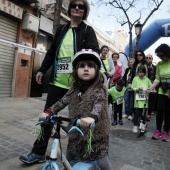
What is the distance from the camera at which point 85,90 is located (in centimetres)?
197

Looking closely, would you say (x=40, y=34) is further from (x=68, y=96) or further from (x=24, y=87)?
(x=68, y=96)

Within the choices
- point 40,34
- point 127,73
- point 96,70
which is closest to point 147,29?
point 40,34

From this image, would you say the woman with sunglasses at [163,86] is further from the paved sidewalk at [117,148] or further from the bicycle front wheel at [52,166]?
the bicycle front wheel at [52,166]

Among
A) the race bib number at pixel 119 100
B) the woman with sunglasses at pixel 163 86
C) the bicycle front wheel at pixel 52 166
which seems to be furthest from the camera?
the race bib number at pixel 119 100

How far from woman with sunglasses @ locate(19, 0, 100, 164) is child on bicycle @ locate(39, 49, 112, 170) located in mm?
678

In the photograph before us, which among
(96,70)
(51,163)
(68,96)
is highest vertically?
(96,70)

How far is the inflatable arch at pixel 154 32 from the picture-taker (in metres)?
12.1

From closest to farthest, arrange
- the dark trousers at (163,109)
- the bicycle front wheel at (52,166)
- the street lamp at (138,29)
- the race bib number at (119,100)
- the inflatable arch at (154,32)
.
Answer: the bicycle front wheel at (52,166), the dark trousers at (163,109), the race bib number at (119,100), the inflatable arch at (154,32), the street lamp at (138,29)

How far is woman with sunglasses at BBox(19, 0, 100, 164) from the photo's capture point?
2604mm

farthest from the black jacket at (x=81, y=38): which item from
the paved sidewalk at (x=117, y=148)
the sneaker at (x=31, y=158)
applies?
the paved sidewalk at (x=117, y=148)

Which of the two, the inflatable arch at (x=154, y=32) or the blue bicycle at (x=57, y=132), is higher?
the inflatable arch at (x=154, y=32)

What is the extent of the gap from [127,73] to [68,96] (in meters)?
5.04

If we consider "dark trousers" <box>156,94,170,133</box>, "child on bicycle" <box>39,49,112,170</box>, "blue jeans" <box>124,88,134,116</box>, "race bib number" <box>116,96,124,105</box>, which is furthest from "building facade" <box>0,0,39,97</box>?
"child on bicycle" <box>39,49,112,170</box>

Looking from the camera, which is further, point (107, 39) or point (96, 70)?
point (107, 39)
